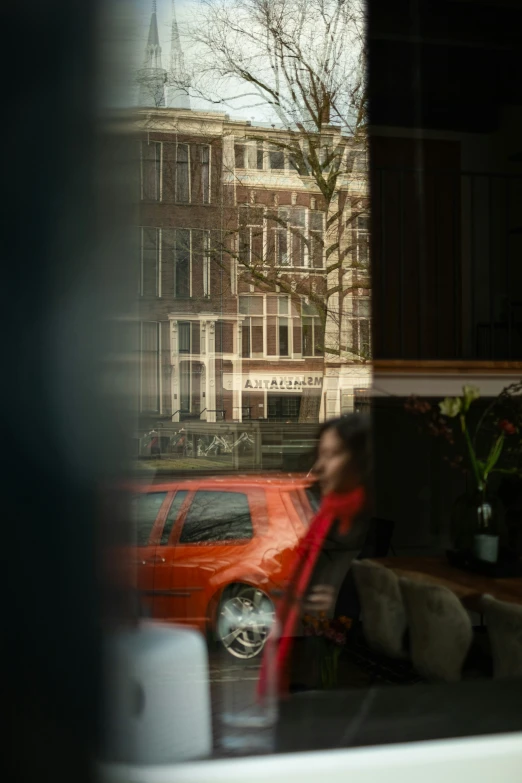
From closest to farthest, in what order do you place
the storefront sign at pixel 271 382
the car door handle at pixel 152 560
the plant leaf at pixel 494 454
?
the car door handle at pixel 152 560 → the storefront sign at pixel 271 382 → the plant leaf at pixel 494 454

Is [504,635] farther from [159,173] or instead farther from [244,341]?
[159,173]

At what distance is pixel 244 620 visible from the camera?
1.22 meters

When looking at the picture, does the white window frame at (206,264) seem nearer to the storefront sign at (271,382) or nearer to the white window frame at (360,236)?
the storefront sign at (271,382)

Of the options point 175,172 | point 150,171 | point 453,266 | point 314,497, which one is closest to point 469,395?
point 453,266

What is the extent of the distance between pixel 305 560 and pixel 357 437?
0.34 m

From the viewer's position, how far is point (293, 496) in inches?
57.1

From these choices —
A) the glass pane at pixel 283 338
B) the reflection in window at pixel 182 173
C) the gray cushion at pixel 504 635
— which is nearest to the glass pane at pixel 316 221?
the glass pane at pixel 283 338

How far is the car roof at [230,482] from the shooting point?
108 cm

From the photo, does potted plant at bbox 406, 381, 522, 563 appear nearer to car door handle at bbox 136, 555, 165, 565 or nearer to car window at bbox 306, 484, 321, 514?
car window at bbox 306, 484, 321, 514

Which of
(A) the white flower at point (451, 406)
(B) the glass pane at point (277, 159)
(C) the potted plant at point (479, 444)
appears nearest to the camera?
(B) the glass pane at point (277, 159)

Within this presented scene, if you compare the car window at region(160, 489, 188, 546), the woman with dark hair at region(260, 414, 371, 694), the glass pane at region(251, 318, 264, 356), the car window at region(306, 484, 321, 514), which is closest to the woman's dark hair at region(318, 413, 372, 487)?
the woman with dark hair at region(260, 414, 371, 694)

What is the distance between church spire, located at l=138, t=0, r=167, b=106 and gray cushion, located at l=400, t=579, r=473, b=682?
1018 mm

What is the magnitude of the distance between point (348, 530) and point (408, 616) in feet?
0.66

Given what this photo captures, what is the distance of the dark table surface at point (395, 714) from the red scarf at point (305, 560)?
7cm
